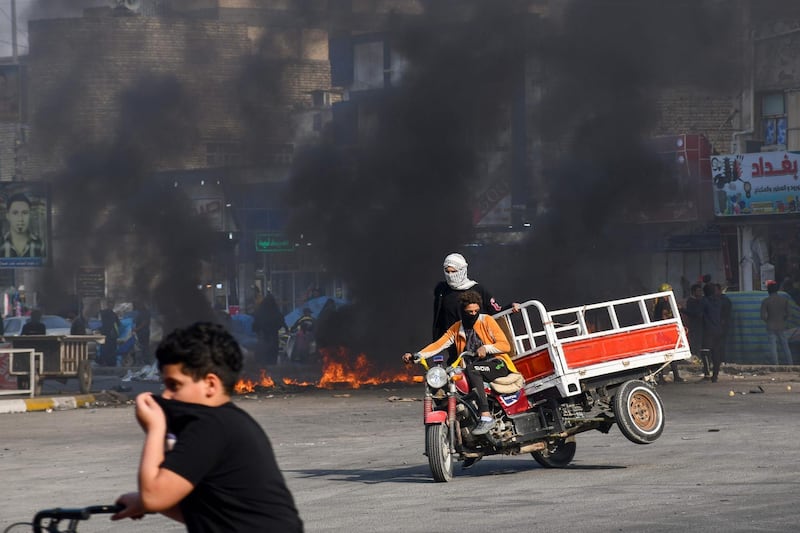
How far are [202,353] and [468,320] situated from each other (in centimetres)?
744

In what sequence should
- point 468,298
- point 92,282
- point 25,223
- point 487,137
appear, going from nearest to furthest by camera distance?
point 468,298 < point 25,223 < point 487,137 < point 92,282

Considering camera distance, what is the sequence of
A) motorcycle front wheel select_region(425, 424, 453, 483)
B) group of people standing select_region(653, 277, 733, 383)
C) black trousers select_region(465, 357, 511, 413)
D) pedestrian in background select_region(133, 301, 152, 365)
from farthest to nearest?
pedestrian in background select_region(133, 301, 152, 365), group of people standing select_region(653, 277, 733, 383), black trousers select_region(465, 357, 511, 413), motorcycle front wheel select_region(425, 424, 453, 483)

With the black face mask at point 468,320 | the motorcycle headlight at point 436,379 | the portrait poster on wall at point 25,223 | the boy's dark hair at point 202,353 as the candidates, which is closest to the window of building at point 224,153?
the portrait poster on wall at point 25,223

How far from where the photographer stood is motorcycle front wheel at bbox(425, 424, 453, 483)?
10.5 meters

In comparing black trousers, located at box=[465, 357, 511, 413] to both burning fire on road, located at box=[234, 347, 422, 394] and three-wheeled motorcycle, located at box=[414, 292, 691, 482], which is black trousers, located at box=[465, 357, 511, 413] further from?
burning fire on road, located at box=[234, 347, 422, 394]

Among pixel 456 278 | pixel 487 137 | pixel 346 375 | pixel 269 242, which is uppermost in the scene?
pixel 487 137

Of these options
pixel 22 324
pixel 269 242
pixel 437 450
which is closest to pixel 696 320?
pixel 437 450

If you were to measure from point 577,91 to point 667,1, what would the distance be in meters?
2.70

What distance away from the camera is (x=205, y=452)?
3.49 metres

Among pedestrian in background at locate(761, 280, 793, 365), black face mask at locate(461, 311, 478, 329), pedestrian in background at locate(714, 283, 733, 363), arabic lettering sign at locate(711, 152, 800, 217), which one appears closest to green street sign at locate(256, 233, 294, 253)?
arabic lettering sign at locate(711, 152, 800, 217)

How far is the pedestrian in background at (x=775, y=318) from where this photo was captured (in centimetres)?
2527

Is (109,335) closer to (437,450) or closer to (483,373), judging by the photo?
(483,373)

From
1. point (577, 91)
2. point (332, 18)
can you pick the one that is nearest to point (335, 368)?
point (577, 91)

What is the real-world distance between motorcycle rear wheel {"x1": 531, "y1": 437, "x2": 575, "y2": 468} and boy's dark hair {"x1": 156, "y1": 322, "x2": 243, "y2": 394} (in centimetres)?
787
